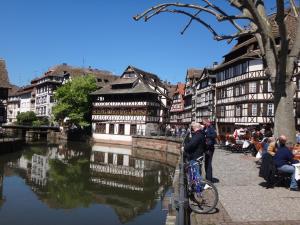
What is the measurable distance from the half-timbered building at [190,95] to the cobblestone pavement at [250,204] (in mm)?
54662

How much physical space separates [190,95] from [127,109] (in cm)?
1385

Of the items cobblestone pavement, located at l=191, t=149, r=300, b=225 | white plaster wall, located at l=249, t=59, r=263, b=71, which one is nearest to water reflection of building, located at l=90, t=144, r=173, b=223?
cobblestone pavement, located at l=191, t=149, r=300, b=225

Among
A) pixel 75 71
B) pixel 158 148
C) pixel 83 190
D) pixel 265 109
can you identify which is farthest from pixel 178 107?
pixel 83 190

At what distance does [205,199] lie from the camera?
983 centimetres

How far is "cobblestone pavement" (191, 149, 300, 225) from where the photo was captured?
8414 millimetres

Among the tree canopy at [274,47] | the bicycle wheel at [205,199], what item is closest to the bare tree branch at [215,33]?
the tree canopy at [274,47]

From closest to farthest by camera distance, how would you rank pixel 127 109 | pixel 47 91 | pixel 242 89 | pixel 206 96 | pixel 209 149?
pixel 209 149 < pixel 242 89 < pixel 206 96 < pixel 127 109 < pixel 47 91

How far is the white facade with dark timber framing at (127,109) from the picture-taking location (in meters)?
61.5

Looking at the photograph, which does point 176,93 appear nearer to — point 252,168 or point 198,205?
point 252,168

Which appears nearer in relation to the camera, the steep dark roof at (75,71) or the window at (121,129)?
the window at (121,129)

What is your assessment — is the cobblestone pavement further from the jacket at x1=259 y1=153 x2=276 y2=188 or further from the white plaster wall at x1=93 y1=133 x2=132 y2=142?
the white plaster wall at x1=93 y1=133 x2=132 y2=142

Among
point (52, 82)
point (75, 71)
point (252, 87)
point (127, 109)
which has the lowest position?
point (127, 109)

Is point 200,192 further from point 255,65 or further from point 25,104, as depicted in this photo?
point 25,104

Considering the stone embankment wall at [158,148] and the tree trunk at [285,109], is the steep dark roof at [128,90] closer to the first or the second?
the stone embankment wall at [158,148]
